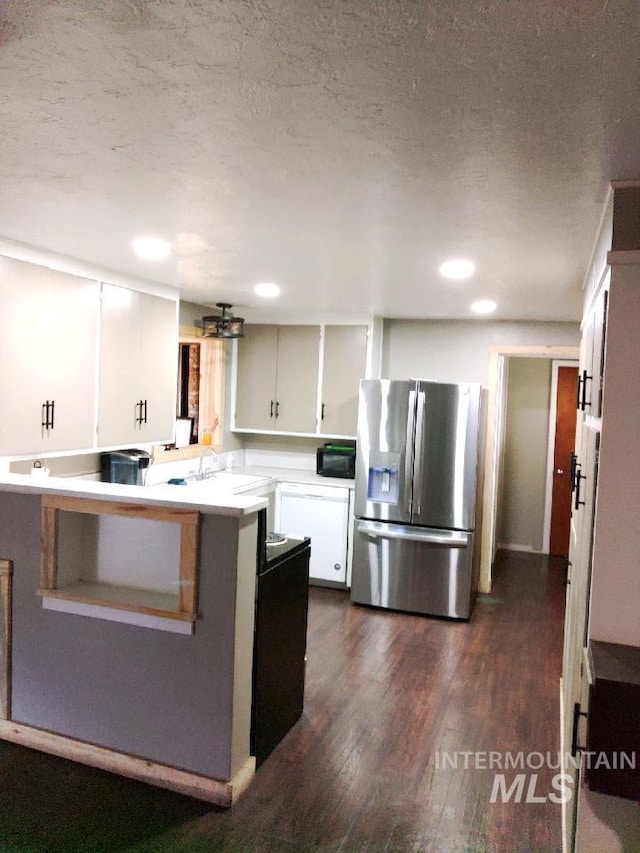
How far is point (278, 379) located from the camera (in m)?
5.92

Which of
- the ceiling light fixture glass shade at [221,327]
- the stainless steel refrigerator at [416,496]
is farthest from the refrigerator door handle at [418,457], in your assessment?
the ceiling light fixture glass shade at [221,327]

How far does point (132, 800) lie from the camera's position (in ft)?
8.30

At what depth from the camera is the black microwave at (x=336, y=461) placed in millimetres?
5594

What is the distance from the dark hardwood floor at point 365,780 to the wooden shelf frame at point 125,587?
2.43 feet

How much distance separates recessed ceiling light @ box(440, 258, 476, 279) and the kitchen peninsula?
1.54 m

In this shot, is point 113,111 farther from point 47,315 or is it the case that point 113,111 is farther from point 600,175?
point 47,315

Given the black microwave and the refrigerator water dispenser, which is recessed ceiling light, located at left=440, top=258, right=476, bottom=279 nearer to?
the refrigerator water dispenser

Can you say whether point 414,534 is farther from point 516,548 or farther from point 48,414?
point 48,414

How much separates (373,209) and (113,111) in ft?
3.36

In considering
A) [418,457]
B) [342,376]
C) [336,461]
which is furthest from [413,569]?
[342,376]

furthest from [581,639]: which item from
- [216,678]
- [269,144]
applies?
[269,144]

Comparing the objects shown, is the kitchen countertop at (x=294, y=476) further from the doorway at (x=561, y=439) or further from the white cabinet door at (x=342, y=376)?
the doorway at (x=561, y=439)

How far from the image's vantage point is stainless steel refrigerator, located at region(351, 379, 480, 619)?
15.6 ft

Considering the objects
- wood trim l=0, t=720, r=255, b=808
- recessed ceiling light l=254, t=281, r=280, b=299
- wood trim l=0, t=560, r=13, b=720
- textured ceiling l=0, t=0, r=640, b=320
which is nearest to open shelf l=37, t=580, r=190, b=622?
wood trim l=0, t=560, r=13, b=720
